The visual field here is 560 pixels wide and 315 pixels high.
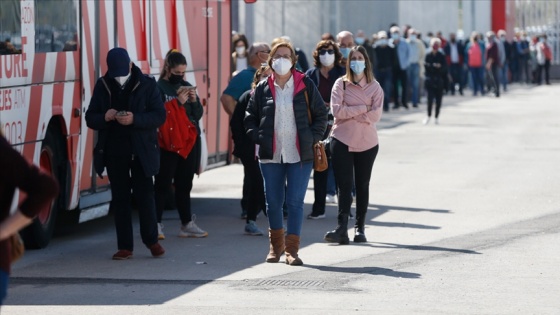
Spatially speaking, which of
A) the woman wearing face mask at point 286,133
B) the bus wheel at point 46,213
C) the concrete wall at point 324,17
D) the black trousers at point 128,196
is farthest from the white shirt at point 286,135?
the concrete wall at point 324,17

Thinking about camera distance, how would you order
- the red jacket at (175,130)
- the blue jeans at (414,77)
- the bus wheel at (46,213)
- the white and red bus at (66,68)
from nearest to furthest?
1. the white and red bus at (66,68)
2. the bus wheel at (46,213)
3. the red jacket at (175,130)
4. the blue jeans at (414,77)

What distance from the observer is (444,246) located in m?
12.0

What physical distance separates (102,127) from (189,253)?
1.32m

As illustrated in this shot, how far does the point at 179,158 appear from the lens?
493 inches

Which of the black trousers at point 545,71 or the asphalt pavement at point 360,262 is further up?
the asphalt pavement at point 360,262

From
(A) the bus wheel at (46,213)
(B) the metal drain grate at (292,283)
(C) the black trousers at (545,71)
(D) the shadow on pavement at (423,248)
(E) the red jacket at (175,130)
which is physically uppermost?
(E) the red jacket at (175,130)

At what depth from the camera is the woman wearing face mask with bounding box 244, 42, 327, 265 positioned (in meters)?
10.9

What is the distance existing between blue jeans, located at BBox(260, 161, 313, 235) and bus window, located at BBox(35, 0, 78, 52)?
2234 mm

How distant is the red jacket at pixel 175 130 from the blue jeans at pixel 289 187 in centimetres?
151

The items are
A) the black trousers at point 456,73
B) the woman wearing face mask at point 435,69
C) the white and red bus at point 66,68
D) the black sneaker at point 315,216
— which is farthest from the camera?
the black trousers at point 456,73

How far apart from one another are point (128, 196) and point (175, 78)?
1.55 m

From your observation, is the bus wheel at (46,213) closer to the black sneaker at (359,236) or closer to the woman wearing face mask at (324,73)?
the black sneaker at (359,236)

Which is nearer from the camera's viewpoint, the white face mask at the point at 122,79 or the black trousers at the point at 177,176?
the white face mask at the point at 122,79

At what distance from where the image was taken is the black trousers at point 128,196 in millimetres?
11164
